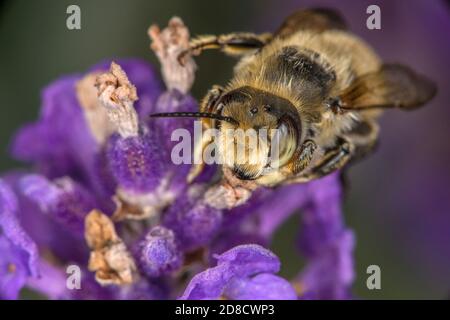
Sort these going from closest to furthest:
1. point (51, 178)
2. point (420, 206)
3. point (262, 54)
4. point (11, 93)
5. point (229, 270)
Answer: point (229, 270), point (262, 54), point (51, 178), point (11, 93), point (420, 206)

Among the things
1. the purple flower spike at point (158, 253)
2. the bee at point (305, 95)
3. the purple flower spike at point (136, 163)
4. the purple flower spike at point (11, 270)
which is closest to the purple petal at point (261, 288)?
the purple flower spike at point (158, 253)

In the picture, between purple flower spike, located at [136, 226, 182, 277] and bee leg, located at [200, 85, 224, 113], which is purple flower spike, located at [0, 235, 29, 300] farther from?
bee leg, located at [200, 85, 224, 113]

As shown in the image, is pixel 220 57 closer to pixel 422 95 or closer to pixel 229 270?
pixel 422 95

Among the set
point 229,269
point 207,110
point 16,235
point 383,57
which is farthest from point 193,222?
point 383,57

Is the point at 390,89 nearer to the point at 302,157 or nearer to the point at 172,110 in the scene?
the point at 302,157

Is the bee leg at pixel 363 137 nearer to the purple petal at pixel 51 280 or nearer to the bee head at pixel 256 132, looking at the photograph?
the bee head at pixel 256 132

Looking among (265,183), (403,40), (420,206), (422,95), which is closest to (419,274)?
(420,206)

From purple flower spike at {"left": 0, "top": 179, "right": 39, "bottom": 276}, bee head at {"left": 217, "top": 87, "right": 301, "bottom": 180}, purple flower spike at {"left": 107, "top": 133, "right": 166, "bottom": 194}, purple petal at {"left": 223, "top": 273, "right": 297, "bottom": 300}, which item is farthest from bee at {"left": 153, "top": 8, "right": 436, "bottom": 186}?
purple flower spike at {"left": 0, "top": 179, "right": 39, "bottom": 276}
